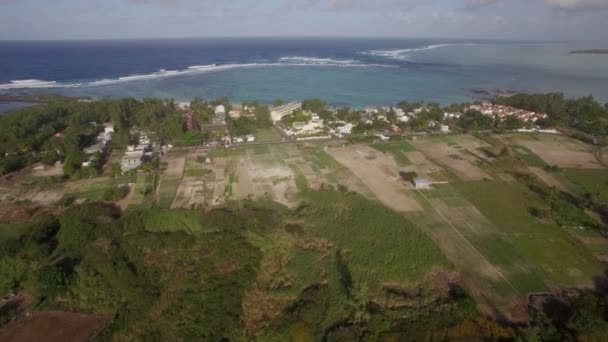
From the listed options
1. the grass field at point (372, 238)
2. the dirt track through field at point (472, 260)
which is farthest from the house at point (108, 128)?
the dirt track through field at point (472, 260)

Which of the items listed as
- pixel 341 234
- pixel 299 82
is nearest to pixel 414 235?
pixel 341 234

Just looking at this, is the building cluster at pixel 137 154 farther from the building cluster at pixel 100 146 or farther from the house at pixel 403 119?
the house at pixel 403 119

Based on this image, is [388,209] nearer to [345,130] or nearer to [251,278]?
[251,278]

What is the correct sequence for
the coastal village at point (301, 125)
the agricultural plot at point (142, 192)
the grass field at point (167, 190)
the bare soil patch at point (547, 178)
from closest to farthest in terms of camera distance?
the agricultural plot at point (142, 192), the grass field at point (167, 190), the bare soil patch at point (547, 178), the coastal village at point (301, 125)

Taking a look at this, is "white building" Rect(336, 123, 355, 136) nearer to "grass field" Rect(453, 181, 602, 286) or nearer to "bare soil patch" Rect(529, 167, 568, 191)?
"grass field" Rect(453, 181, 602, 286)

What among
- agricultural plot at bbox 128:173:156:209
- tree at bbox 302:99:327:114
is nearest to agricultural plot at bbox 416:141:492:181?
tree at bbox 302:99:327:114
